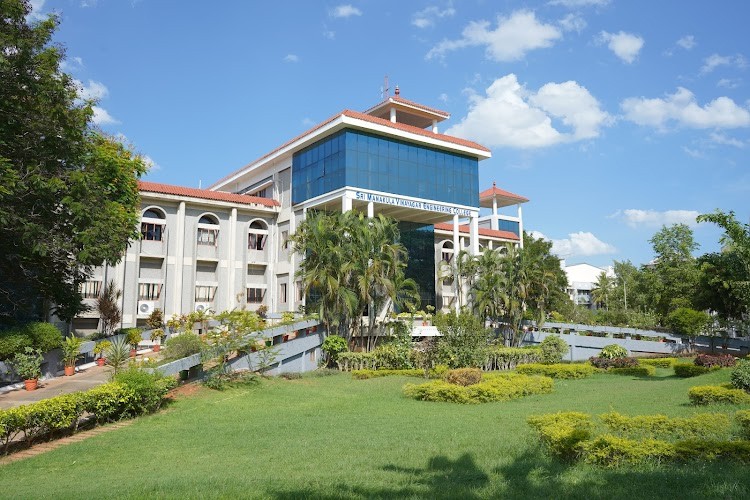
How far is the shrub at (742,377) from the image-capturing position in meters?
12.3

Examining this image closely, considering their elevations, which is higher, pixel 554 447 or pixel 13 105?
pixel 13 105

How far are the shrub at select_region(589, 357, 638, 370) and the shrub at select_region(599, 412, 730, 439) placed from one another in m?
14.0

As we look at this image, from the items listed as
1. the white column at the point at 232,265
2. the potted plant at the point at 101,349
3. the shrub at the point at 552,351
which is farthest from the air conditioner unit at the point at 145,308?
the shrub at the point at 552,351

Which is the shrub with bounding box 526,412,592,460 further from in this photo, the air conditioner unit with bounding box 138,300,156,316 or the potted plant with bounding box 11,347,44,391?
the air conditioner unit with bounding box 138,300,156,316

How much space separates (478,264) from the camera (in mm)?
31609

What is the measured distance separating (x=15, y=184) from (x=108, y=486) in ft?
35.3

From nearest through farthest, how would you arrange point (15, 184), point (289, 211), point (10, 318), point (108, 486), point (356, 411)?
point (108, 486) < point (356, 411) < point (15, 184) < point (10, 318) < point (289, 211)

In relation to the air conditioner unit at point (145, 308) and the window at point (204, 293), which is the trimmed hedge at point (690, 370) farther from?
the air conditioner unit at point (145, 308)

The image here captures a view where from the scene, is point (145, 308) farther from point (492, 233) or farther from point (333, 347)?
point (492, 233)

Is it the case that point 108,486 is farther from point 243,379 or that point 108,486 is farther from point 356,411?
point 243,379

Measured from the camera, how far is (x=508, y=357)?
78.9 feet

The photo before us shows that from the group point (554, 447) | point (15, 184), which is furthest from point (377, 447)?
point (15, 184)

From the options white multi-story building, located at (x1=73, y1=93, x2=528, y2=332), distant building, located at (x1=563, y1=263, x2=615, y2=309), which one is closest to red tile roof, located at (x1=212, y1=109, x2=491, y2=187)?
white multi-story building, located at (x1=73, y1=93, x2=528, y2=332)

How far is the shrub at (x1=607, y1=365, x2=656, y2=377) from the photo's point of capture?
66.7ft
